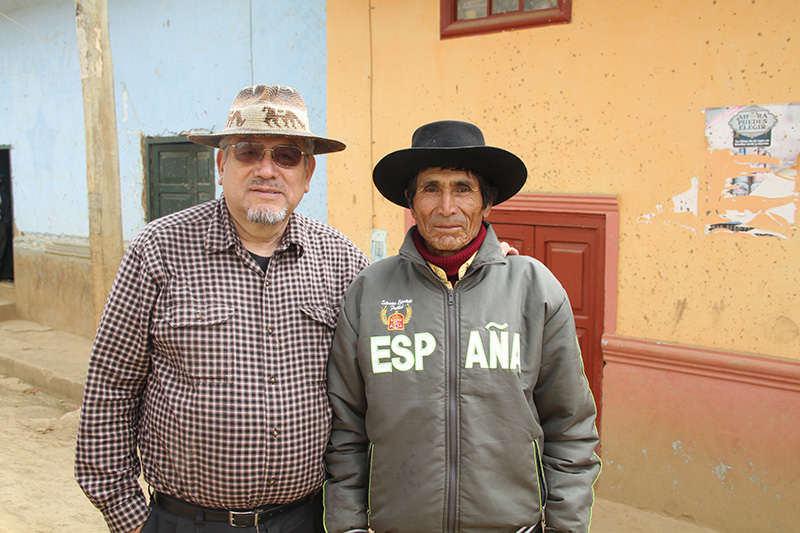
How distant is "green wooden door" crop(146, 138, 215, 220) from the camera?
275 inches

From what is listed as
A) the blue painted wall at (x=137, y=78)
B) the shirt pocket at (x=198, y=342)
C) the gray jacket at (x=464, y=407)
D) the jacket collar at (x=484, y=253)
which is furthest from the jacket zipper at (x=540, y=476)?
the blue painted wall at (x=137, y=78)

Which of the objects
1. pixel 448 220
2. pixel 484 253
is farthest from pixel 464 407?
pixel 448 220

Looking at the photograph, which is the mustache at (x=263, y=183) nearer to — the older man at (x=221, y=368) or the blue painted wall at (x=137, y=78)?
the older man at (x=221, y=368)

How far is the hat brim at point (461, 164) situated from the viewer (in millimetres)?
2051

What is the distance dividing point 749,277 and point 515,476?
247 centimetres

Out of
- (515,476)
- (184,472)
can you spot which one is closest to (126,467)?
(184,472)

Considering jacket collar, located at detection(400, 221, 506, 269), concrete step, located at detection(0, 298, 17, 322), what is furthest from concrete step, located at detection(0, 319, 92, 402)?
jacket collar, located at detection(400, 221, 506, 269)

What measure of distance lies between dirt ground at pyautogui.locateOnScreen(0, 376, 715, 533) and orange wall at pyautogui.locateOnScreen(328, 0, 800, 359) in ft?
3.89

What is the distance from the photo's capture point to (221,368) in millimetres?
2002

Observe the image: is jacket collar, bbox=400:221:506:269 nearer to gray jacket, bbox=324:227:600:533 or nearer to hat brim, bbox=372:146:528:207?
gray jacket, bbox=324:227:600:533

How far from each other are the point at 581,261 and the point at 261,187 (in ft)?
8.97

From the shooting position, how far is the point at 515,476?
6.33 ft

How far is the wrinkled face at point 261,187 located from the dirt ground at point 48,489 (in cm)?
294

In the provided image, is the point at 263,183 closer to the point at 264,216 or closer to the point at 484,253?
the point at 264,216
